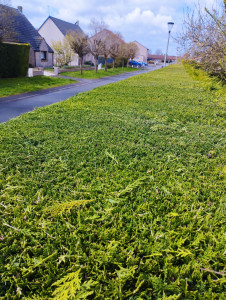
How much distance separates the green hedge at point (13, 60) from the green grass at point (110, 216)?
17.0 m

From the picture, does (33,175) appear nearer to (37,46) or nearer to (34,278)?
(34,278)

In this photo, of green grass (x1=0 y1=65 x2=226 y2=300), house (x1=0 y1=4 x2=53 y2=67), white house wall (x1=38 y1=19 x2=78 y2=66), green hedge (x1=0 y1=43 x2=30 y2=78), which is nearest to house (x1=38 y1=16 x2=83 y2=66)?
white house wall (x1=38 y1=19 x2=78 y2=66)

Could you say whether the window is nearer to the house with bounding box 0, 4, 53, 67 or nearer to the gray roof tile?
the house with bounding box 0, 4, 53, 67

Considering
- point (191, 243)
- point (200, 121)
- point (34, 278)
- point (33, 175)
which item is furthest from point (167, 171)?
point (200, 121)

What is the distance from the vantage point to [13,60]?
18.9 m

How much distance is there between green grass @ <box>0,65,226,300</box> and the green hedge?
17.0 m

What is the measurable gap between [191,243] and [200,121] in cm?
481

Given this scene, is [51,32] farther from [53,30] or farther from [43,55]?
[43,55]

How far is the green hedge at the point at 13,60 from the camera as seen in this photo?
17892 mm

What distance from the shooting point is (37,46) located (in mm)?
28844

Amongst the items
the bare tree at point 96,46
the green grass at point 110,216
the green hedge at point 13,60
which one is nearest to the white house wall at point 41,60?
the bare tree at point 96,46

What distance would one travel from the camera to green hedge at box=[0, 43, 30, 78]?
17892mm

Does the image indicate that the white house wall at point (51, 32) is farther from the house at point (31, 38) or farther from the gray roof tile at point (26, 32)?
the gray roof tile at point (26, 32)

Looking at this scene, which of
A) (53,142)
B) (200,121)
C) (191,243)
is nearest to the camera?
(191,243)
